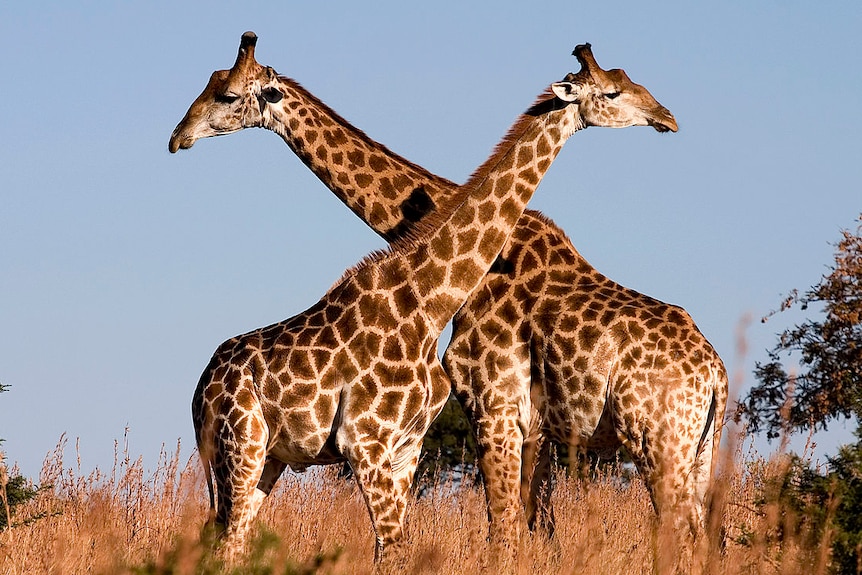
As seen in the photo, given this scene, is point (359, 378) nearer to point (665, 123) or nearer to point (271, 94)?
point (665, 123)

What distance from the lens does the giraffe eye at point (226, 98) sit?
38.1ft

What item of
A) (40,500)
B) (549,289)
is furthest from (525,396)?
(40,500)

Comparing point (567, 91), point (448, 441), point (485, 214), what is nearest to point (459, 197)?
point (485, 214)

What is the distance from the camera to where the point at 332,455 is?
29.5 feet

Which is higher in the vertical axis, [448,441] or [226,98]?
[226,98]

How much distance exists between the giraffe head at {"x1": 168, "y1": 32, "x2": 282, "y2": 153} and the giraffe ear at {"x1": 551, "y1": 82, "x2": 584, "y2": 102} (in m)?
2.98

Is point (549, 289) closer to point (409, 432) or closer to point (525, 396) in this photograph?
point (525, 396)

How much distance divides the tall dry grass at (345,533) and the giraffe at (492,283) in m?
0.58

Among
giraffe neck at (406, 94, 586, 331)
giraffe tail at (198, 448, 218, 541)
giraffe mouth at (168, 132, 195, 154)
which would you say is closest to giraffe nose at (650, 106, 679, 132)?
giraffe neck at (406, 94, 586, 331)

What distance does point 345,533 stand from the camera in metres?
9.27

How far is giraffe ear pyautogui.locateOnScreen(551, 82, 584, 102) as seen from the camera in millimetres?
10297

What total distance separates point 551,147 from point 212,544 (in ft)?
15.1

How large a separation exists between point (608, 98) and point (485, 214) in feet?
5.21

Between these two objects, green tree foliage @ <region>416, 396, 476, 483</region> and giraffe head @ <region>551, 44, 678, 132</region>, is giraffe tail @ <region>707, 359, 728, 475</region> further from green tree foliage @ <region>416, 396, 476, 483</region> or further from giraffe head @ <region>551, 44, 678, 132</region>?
green tree foliage @ <region>416, 396, 476, 483</region>
